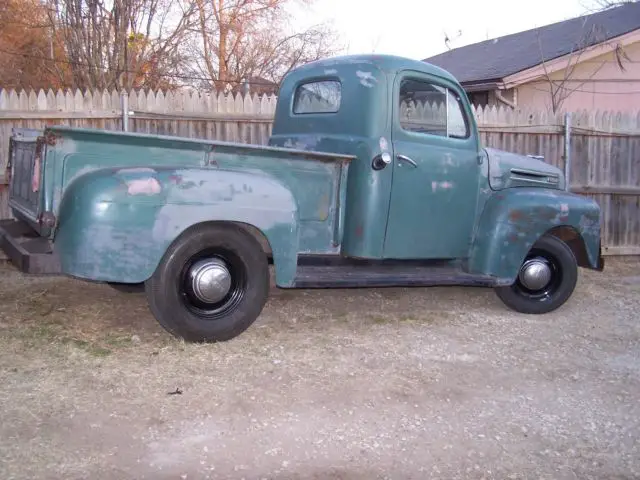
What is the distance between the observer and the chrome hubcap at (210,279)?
452 centimetres

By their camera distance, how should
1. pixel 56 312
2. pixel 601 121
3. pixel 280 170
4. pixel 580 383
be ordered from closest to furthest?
pixel 580 383, pixel 280 170, pixel 56 312, pixel 601 121

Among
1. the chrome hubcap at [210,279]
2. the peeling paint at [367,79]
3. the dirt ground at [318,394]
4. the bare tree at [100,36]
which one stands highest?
the bare tree at [100,36]

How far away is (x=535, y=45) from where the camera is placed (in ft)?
50.9

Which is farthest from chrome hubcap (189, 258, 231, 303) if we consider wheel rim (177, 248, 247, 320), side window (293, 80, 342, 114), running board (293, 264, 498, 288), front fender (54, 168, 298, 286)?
side window (293, 80, 342, 114)

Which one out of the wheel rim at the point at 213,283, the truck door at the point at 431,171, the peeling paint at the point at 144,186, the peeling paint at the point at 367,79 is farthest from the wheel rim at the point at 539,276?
the peeling paint at the point at 144,186

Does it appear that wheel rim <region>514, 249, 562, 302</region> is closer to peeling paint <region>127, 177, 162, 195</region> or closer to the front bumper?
peeling paint <region>127, 177, 162, 195</region>

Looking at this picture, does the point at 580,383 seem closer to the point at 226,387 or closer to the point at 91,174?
the point at 226,387

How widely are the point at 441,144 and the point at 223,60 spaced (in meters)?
14.9

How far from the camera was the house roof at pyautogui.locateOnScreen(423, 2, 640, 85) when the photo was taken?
1352cm

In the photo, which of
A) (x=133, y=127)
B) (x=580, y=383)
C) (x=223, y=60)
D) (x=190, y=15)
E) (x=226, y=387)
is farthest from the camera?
(x=223, y=60)

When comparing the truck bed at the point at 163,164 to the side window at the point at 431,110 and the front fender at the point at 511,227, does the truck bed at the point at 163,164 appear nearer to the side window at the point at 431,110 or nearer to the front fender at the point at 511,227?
the side window at the point at 431,110

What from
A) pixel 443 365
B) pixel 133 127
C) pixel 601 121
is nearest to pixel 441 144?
pixel 443 365

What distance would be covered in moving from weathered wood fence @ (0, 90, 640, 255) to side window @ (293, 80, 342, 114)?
2106mm

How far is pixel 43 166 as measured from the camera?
13.4 feet
